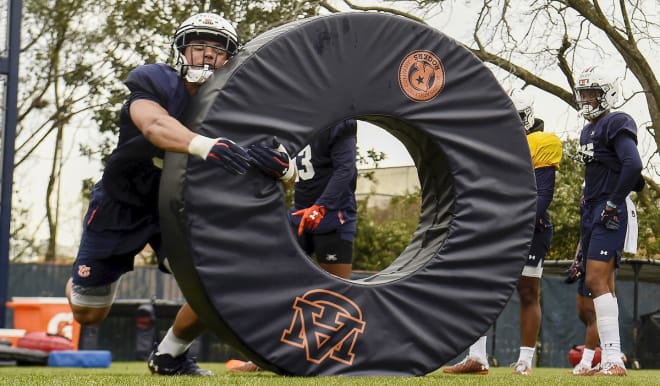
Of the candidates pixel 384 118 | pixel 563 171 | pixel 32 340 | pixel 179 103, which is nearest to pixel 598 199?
pixel 384 118

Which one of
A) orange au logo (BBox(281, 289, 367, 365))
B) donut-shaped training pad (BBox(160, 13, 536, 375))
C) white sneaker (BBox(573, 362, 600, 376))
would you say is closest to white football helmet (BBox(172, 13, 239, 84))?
donut-shaped training pad (BBox(160, 13, 536, 375))

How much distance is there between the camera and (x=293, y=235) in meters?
4.57

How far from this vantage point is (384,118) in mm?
4949

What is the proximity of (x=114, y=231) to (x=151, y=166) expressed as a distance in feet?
1.40

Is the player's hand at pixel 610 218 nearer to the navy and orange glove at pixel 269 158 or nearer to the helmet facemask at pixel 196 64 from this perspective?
the navy and orange glove at pixel 269 158

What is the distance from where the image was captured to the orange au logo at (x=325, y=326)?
14.7ft

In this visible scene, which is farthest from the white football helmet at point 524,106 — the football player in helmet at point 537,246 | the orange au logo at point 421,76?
the orange au logo at point 421,76

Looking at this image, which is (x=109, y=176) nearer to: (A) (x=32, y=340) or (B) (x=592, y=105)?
(B) (x=592, y=105)

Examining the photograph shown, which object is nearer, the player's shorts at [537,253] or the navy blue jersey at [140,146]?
the navy blue jersey at [140,146]

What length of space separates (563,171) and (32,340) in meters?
8.24

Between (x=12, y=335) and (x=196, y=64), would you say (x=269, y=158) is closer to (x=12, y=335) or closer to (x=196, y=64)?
(x=196, y=64)

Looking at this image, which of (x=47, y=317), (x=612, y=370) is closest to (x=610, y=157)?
(x=612, y=370)

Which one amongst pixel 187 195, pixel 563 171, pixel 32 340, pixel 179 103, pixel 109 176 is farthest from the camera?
pixel 563 171

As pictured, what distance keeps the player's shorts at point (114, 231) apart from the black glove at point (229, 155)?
40.0 inches
